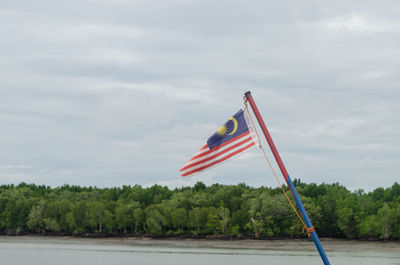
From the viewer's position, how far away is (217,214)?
156 metres

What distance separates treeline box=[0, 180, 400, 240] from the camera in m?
142

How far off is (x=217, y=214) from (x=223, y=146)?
143 meters

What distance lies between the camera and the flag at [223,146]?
48.4 ft

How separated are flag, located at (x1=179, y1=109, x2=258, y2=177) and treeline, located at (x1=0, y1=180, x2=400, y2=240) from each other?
12396 cm

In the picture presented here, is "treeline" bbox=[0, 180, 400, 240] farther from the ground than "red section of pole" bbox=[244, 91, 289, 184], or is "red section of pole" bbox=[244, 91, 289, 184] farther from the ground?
"treeline" bbox=[0, 180, 400, 240]

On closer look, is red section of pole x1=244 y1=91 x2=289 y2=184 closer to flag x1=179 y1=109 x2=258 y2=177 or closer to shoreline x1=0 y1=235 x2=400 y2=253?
flag x1=179 y1=109 x2=258 y2=177

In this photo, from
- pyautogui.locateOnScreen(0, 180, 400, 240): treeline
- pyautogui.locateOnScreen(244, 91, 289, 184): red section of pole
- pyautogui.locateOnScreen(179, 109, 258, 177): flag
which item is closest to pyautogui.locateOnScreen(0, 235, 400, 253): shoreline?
pyautogui.locateOnScreen(0, 180, 400, 240): treeline

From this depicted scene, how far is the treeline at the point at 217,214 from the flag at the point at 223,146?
12396 centimetres

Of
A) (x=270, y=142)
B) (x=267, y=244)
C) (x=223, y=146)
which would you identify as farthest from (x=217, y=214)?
(x=270, y=142)

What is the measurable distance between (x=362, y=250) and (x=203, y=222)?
49453 millimetres

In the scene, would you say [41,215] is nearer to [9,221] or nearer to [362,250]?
[9,221]

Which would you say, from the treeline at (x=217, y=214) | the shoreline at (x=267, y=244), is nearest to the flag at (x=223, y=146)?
the shoreline at (x=267, y=244)

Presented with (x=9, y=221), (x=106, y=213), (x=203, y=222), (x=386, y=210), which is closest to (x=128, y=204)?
(x=106, y=213)

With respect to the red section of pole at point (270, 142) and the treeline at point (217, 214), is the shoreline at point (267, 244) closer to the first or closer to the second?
the treeline at point (217, 214)
